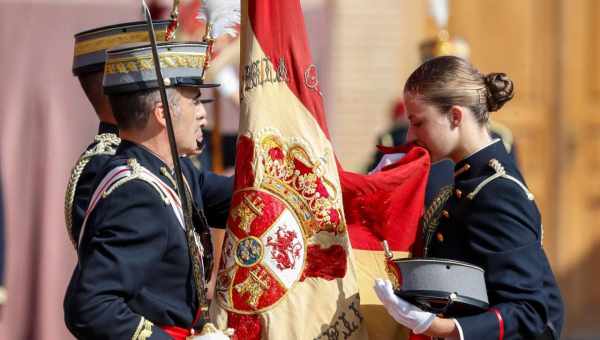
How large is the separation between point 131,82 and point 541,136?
22.1 feet

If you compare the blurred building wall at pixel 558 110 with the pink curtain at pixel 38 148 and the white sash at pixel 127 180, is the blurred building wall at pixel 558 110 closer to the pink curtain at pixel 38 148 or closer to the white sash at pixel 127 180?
the pink curtain at pixel 38 148

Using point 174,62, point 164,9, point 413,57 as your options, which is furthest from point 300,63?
point 413,57

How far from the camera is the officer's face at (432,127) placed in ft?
12.7

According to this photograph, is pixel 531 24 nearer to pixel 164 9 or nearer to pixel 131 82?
pixel 164 9

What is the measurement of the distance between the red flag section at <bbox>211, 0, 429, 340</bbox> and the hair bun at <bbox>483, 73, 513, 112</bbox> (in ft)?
1.66

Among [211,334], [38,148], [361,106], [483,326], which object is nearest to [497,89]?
[483,326]

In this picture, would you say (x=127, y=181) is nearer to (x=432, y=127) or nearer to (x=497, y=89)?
(x=432, y=127)

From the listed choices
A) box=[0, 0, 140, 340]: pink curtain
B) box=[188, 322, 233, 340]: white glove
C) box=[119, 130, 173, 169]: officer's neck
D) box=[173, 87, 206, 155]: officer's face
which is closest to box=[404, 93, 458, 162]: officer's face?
box=[173, 87, 206, 155]: officer's face

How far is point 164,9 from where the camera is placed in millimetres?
7062

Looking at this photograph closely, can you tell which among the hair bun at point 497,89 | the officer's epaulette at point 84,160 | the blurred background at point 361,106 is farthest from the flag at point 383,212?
the blurred background at point 361,106

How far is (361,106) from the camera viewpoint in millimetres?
9188

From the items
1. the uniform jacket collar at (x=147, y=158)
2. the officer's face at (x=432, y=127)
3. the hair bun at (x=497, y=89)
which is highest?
the hair bun at (x=497, y=89)

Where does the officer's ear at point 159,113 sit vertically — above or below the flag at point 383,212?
above

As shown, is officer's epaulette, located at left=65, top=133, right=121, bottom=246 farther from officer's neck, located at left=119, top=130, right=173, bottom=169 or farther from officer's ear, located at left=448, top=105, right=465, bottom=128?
officer's ear, located at left=448, top=105, right=465, bottom=128
